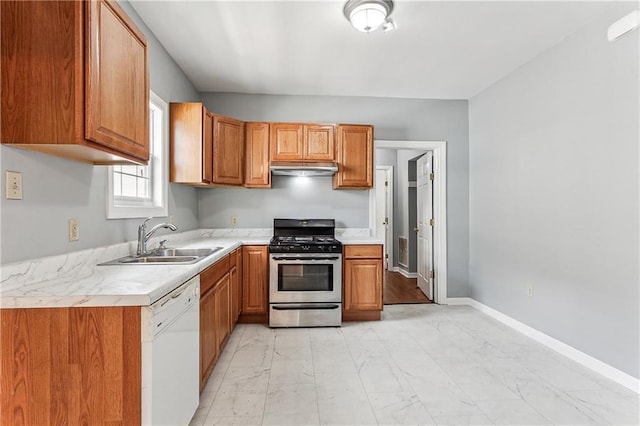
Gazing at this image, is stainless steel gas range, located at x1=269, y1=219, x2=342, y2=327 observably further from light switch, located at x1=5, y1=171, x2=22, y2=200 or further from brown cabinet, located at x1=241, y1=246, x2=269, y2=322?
light switch, located at x1=5, y1=171, x2=22, y2=200

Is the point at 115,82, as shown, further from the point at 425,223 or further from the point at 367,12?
the point at 425,223

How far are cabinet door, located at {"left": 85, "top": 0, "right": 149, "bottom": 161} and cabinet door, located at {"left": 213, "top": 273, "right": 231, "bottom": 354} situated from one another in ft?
3.74

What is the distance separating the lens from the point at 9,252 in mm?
1335

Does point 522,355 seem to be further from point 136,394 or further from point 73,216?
point 73,216

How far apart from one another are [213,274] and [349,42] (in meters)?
2.26

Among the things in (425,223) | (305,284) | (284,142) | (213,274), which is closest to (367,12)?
(284,142)

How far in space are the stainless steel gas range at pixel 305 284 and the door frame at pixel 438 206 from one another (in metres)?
1.00

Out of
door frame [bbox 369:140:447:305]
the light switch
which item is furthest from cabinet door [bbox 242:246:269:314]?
the light switch

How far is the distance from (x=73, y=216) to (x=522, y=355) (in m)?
3.44

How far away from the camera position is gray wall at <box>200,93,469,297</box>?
3.98 m

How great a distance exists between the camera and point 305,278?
133 inches

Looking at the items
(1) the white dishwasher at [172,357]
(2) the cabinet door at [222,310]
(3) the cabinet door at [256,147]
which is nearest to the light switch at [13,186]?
(1) the white dishwasher at [172,357]

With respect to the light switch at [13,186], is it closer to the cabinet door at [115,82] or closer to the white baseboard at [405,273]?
the cabinet door at [115,82]

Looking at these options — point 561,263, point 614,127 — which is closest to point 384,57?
point 614,127
